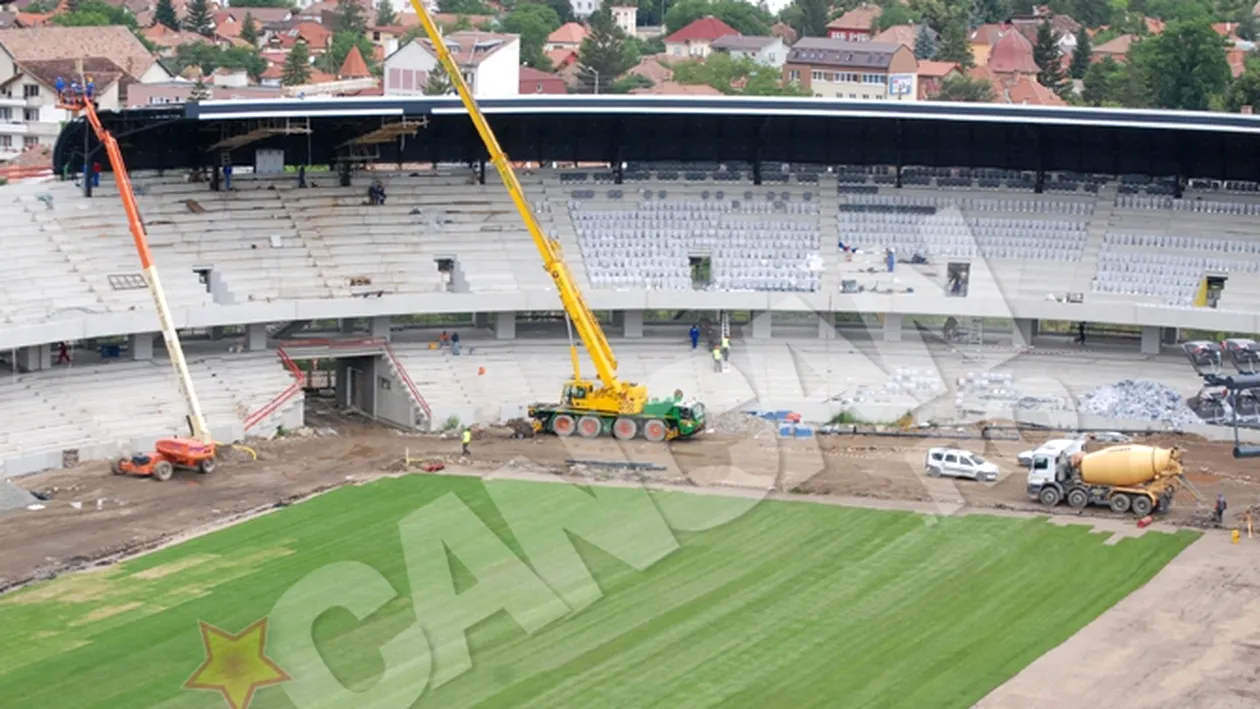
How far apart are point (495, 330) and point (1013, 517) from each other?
25.2m

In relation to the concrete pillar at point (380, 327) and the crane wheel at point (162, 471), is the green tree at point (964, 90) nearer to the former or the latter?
the concrete pillar at point (380, 327)

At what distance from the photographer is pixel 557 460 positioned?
6325 cm

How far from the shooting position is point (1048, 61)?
595 feet

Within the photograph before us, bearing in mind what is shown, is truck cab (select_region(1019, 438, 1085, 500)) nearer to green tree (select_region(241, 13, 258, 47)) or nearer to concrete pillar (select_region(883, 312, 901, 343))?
concrete pillar (select_region(883, 312, 901, 343))

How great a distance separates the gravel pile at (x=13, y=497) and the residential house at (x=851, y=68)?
117329 millimetres

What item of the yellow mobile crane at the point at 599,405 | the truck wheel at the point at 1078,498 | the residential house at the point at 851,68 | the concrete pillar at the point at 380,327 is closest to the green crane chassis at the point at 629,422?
the yellow mobile crane at the point at 599,405

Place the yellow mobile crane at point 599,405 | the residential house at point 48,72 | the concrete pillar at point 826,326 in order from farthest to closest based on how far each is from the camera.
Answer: the residential house at point 48,72 → the concrete pillar at point 826,326 → the yellow mobile crane at point 599,405

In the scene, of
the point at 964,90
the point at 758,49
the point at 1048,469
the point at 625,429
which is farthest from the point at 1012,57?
the point at 1048,469

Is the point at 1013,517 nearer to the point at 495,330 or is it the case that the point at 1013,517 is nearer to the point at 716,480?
the point at 716,480

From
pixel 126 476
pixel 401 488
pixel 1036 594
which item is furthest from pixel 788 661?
pixel 126 476

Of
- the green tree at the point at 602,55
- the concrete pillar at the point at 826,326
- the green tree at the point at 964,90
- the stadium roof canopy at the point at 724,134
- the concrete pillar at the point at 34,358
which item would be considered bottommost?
the concrete pillar at the point at 34,358

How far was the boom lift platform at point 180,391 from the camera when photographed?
59625 millimetres

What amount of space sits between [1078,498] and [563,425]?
17742 mm

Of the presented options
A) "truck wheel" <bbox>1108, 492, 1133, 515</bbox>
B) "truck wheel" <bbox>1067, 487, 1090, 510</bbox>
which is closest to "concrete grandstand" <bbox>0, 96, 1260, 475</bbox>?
"truck wheel" <bbox>1067, 487, 1090, 510</bbox>
